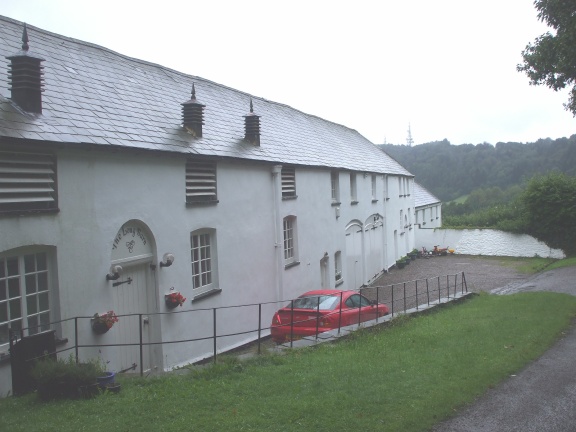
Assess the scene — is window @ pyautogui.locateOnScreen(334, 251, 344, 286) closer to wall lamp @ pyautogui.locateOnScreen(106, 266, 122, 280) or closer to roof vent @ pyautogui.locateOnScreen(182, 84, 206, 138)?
roof vent @ pyautogui.locateOnScreen(182, 84, 206, 138)

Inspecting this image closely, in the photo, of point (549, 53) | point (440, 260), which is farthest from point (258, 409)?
point (440, 260)

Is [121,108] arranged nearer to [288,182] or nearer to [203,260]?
[203,260]

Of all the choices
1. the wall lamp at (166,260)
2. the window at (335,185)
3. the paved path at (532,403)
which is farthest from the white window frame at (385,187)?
the wall lamp at (166,260)

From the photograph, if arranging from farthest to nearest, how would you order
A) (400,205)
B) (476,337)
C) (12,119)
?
1. (400,205)
2. (476,337)
3. (12,119)

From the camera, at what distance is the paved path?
278 inches

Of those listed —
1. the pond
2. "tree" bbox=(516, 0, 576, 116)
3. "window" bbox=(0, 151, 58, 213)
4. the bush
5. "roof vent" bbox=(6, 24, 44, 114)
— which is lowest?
the pond

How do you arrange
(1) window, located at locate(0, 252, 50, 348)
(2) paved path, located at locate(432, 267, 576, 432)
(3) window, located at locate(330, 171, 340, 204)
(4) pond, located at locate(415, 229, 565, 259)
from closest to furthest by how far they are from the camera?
(2) paved path, located at locate(432, 267, 576, 432) → (1) window, located at locate(0, 252, 50, 348) → (3) window, located at locate(330, 171, 340, 204) → (4) pond, located at locate(415, 229, 565, 259)

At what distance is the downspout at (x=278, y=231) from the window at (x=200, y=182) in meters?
3.34

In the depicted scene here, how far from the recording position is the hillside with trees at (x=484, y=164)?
83.9 m

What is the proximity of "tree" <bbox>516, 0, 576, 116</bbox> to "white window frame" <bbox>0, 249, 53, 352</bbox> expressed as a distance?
12729 millimetres

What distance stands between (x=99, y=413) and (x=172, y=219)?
6.20m

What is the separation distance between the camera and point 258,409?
6938 millimetres

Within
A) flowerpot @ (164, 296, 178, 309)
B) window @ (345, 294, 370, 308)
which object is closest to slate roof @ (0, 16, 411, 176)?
flowerpot @ (164, 296, 178, 309)

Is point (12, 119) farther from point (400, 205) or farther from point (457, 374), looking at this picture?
point (400, 205)
